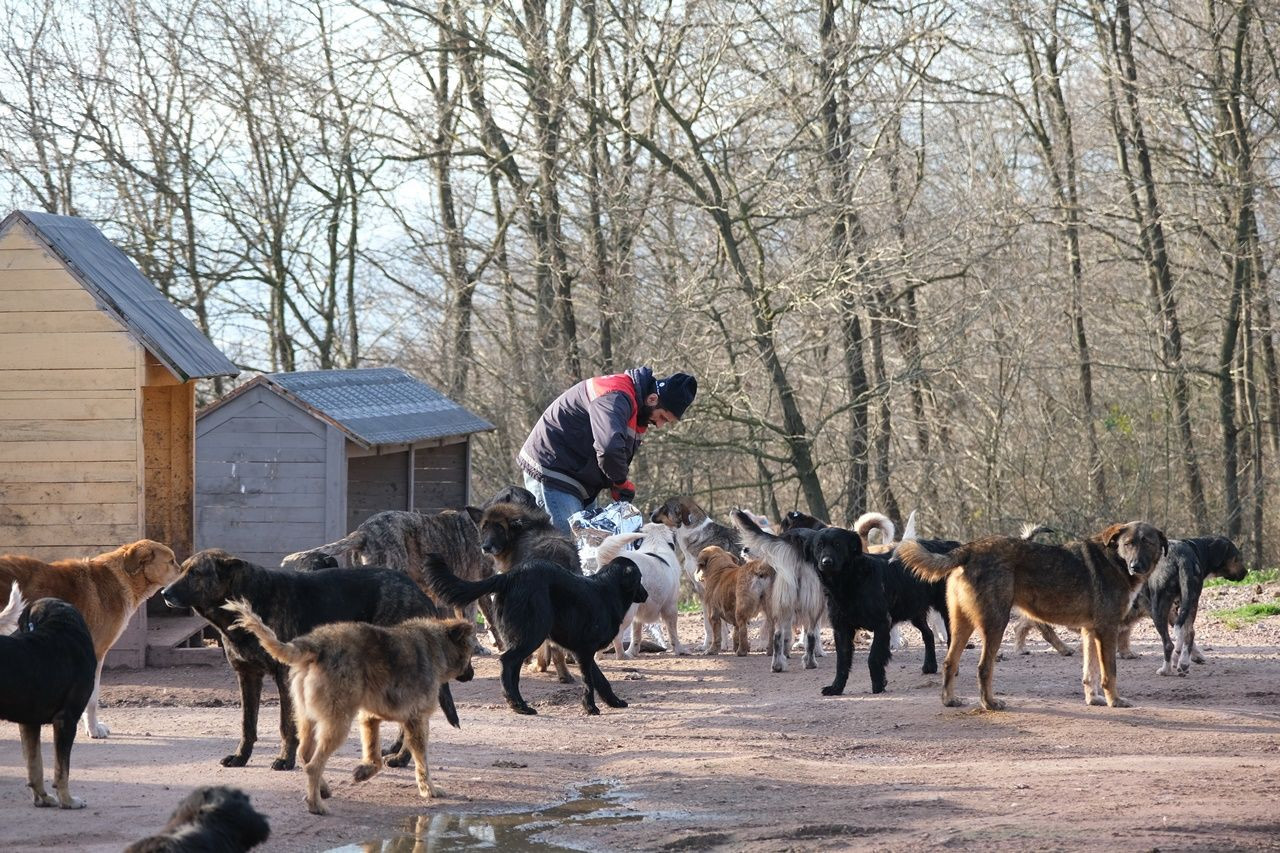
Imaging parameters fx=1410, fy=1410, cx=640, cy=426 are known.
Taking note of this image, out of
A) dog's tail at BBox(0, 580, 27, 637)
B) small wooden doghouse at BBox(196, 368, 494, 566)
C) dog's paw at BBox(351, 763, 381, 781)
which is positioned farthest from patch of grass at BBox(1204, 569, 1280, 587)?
dog's tail at BBox(0, 580, 27, 637)

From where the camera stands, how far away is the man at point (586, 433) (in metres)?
12.0

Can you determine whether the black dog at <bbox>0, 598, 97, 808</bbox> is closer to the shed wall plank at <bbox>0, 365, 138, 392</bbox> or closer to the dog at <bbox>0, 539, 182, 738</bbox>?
the dog at <bbox>0, 539, 182, 738</bbox>

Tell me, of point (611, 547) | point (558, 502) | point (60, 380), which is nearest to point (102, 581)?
point (60, 380)

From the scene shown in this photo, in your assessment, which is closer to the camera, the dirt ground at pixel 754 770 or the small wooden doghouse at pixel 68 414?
the dirt ground at pixel 754 770

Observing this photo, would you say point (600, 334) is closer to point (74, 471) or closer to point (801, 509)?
point (801, 509)

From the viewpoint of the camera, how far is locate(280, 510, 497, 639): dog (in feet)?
37.7

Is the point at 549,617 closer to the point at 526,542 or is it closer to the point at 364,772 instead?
the point at 526,542

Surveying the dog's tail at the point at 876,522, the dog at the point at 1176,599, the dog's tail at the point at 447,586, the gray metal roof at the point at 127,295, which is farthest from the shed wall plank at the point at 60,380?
the dog at the point at 1176,599

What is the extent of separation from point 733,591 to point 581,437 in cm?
191

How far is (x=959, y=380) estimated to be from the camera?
21.5 metres

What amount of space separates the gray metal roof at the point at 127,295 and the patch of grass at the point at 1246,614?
9978 millimetres

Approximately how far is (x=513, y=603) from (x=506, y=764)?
1892 millimetres

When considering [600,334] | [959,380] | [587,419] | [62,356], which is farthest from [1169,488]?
[62,356]

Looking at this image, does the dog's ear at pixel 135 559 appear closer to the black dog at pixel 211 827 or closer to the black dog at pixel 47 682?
the black dog at pixel 47 682
